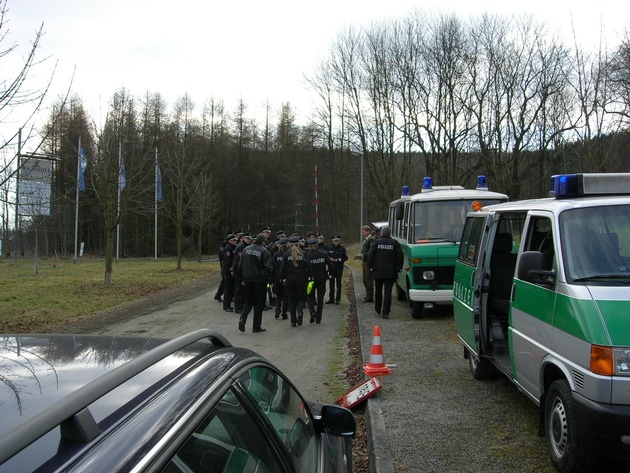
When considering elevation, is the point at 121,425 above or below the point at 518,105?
below

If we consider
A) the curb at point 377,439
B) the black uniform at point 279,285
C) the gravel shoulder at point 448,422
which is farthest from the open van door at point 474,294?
the black uniform at point 279,285

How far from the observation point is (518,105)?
3052 centimetres

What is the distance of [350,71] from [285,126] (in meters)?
25.2

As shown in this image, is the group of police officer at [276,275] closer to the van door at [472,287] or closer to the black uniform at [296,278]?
the black uniform at [296,278]

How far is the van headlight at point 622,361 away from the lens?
348 centimetres

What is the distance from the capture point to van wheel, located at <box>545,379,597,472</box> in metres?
3.79

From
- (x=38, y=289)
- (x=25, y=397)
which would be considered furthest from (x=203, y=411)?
(x=38, y=289)

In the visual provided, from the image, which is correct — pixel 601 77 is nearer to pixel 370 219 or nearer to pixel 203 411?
pixel 203 411

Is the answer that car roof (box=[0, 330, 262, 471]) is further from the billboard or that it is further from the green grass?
the green grass

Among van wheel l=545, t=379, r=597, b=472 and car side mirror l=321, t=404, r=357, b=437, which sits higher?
car side mirror l=321, t=404, r=357, b=437

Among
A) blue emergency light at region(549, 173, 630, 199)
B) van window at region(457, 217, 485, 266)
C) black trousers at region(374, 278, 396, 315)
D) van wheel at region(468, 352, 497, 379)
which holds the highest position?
blue emergency light at region(549, 173, 630, 199)

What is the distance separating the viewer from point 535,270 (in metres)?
4.25

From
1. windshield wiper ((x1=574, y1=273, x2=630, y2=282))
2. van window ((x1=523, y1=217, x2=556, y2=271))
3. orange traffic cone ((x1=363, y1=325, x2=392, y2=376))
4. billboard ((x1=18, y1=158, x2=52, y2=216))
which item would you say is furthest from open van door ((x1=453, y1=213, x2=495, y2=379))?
billboard ((x1=18, y1=158, x2=52, y2=216))

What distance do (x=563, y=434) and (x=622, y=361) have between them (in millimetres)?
867
